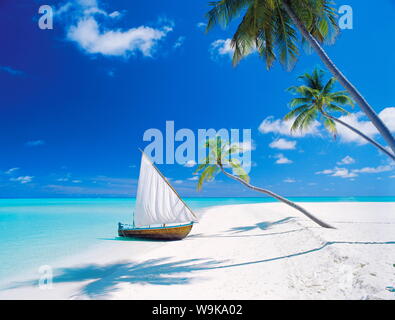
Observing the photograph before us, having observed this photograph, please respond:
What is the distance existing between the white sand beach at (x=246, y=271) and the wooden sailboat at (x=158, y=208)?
1.92 m

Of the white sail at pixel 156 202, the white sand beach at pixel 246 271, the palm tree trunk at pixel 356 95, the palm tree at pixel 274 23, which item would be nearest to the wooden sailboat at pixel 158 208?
the white sail at pixel 156 202

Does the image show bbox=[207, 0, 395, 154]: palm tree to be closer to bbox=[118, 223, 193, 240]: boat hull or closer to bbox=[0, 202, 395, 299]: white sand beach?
bbox=[0, 202, 395, 299]: white sand beach

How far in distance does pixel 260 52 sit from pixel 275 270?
7925 mm

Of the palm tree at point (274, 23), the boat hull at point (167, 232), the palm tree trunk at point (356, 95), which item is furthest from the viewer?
the boat hull at point (167, 232)

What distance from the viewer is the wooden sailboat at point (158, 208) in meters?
12.3

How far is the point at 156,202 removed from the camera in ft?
41.8

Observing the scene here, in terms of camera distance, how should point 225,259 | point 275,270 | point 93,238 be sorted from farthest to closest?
point 93,238 < point 225,259 < point 275,270

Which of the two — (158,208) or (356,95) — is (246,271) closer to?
(356,95)

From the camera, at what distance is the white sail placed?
12.5m

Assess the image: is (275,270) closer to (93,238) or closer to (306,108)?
(306,108)

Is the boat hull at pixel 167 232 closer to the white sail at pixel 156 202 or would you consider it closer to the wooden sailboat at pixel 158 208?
the wooden sailboat at pixel 158 208

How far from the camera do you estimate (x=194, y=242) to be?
11.4 meters

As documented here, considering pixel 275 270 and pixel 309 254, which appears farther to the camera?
pixel 309 254
